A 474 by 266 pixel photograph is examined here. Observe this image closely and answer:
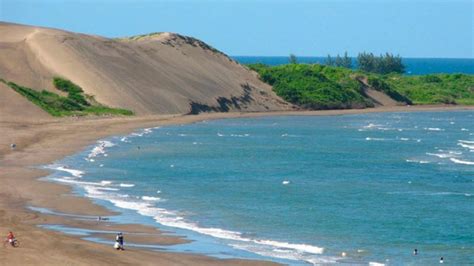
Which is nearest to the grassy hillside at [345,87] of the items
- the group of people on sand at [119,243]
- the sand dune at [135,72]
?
the sand dune at [135,72]

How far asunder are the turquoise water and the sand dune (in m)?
20.4

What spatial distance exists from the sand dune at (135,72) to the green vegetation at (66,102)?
1.36 m

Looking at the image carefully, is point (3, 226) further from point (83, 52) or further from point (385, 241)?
point (83, 52)

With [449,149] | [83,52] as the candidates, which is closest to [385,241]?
[449,149]

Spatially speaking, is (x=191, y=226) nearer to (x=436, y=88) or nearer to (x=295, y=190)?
(x=295, y=190)

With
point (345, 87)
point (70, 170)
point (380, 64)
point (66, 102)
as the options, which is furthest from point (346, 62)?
point (70, 170)

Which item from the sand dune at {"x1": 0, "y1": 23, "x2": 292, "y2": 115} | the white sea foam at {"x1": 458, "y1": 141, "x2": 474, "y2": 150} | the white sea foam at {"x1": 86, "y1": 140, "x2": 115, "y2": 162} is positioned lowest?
the white sea foam at {"x1": 458, "y1": 141, "x2": 474, "y2": 150}

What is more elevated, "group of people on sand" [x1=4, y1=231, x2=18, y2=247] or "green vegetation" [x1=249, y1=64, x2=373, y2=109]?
"green vegetation" [x1=249, y1=64, x2=373, y2=109]

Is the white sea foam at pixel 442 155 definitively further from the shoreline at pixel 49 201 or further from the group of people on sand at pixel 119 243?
the group of people on sand at pixel 119 243

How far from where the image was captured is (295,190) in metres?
44.4

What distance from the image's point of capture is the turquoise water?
104ft

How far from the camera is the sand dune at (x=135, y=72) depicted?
99062 millimetres

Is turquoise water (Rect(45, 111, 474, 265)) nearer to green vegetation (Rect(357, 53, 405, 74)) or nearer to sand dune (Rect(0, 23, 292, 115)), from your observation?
sand dune (Rect(0, 23, 292, 115))

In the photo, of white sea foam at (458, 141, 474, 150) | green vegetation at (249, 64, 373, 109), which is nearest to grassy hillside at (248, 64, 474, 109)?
green vegetation at (249, 64, 373, 109)
